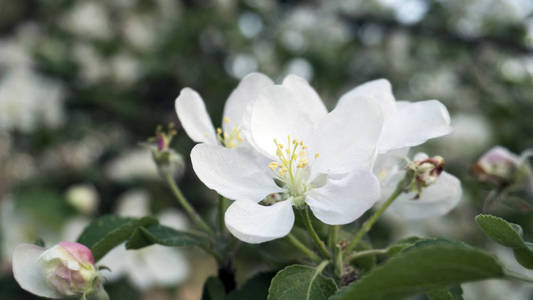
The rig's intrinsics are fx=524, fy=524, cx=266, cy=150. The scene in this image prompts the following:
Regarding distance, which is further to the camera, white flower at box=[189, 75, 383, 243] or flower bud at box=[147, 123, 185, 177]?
flower bud at box=[147, 123, 185, 177]

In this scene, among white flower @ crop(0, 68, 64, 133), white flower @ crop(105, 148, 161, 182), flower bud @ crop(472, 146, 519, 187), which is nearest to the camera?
flower bud @ crop(472, 146, 519, 187)

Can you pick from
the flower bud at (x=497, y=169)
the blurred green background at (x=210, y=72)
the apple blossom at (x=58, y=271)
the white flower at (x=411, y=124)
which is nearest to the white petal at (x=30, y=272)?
the apple blossom at (x=58, y=271)

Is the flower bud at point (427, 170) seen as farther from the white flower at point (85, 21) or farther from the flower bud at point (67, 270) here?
the white flower at point (85, 21)

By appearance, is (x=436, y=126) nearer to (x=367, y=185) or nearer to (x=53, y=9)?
(x=367, y=185)

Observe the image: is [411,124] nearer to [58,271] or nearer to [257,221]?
[257,221]

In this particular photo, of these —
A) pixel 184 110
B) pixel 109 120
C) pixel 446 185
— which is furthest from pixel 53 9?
pixel 446 185

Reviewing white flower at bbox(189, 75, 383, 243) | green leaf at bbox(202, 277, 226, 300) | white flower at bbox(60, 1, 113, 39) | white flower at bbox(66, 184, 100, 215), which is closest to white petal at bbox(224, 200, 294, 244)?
white flower at bbox(189, 75, 383, 243)

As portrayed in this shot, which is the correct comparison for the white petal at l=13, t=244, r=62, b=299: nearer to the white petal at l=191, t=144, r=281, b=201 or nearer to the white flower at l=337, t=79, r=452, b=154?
the white petal at l=191, t=144, r=281, b=201

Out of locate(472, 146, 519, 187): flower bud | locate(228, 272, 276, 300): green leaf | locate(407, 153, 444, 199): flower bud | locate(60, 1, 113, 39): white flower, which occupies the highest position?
locate(60, 1, 113, 39): white flower
